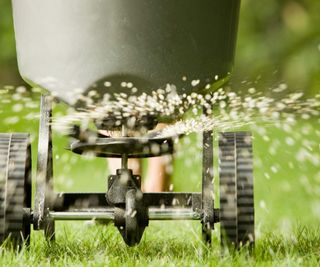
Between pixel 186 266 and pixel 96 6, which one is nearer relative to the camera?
pixel 186 266

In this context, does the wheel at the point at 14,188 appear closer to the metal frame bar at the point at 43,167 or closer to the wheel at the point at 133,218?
the metal frame bar at the point at 43,167

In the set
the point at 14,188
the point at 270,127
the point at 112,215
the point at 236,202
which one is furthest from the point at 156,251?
the point at 270,127

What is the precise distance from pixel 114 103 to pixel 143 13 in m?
0.27

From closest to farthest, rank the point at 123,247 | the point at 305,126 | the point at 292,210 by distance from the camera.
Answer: the point at 123,247, the point at 292,210, the point at 305,126

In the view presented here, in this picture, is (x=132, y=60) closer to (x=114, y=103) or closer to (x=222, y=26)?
(x=114, y=103)

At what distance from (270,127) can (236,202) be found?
557 centimetres

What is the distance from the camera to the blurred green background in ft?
15.6

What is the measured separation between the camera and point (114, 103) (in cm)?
246

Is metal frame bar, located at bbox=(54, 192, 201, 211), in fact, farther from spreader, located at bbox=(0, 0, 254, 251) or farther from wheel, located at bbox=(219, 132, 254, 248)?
wheel, located at bbox=(219, 132, 254, 248)

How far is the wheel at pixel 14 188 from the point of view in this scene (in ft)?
7.84

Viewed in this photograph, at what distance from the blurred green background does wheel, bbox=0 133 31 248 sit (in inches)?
47.4

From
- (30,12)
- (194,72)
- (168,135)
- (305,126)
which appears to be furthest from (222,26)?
(305,126)

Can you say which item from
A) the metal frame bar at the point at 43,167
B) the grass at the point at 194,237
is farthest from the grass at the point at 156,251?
the metal frame bar at the point at 43,167

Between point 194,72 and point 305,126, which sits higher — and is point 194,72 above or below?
below
